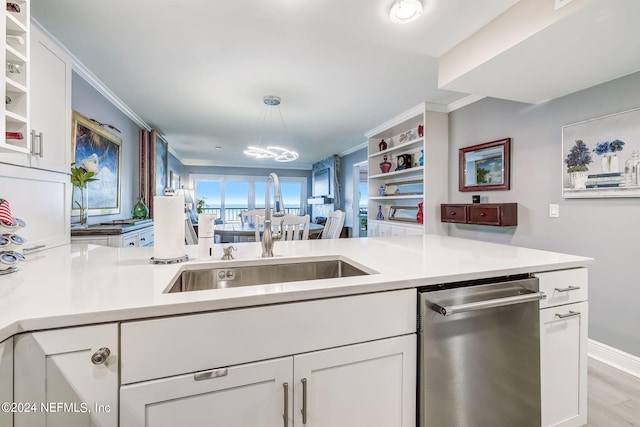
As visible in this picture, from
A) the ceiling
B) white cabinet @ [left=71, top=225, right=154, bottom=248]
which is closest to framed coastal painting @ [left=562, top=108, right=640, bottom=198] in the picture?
the ceiling

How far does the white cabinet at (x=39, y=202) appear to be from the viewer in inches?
52.0

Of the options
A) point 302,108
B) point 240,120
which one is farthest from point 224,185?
point 302,108

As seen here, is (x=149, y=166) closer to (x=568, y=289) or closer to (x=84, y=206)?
(x=84, y=206)

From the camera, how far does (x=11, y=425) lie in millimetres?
617

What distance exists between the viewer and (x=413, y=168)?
3.91 meters

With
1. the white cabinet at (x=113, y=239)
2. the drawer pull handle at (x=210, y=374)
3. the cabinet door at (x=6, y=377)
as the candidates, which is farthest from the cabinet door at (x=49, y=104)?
the drawer pull handle at (x=210, y=374)

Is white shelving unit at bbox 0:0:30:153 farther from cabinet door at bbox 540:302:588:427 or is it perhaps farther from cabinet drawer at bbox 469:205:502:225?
cabinet drawer at bbox 469:205:502:225

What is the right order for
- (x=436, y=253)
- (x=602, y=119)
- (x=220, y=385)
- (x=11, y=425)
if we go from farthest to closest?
(x=602, y=119)
(x=436, y=253)
(x=220, y=385)
(x=11, y=425)

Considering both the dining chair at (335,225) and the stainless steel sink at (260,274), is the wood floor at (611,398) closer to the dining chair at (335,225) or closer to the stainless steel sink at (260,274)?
the stainless steel sink at (260,274)

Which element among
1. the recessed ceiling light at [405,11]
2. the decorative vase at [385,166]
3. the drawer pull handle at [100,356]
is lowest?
the drawer pull handle at [100,356]

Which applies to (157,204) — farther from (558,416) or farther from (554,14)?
(554,14)

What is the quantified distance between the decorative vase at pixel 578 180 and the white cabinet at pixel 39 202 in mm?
3507

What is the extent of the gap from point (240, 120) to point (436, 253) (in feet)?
11.8

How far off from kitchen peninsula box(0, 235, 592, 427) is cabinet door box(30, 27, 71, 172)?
0.69 metres
